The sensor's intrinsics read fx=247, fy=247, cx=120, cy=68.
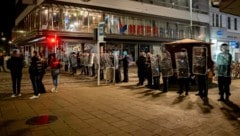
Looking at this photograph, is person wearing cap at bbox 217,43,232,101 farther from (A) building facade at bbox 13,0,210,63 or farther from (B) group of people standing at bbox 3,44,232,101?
(A) building facade at bbox 13,0,210,63

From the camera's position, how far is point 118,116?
747 cm

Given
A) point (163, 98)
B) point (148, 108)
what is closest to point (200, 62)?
point (163, 98)

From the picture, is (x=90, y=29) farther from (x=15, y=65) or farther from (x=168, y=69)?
(x=15, y=65)

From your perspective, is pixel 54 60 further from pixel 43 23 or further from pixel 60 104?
pixel 43 23

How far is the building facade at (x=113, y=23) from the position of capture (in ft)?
88.2

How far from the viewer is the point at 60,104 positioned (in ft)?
30.5

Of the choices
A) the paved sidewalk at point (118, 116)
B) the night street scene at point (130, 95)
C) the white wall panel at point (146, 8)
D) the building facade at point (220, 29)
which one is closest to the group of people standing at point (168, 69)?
the night street scene at point (130, 95)

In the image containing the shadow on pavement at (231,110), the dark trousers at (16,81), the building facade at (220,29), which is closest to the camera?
the shadow on pavement at (231,110)

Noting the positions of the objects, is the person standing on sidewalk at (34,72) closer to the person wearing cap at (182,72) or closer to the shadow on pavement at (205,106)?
the person wearing cap at (182,72)

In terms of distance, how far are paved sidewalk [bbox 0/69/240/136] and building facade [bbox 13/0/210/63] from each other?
15.8 metres

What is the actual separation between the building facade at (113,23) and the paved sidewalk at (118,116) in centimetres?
1584

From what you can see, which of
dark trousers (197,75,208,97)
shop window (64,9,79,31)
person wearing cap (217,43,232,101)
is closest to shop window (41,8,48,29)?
shop window (64,9,79,31)

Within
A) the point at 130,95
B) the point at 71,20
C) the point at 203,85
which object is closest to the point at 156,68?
the point at 130,95

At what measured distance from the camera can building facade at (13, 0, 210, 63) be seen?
88.2 feet
